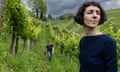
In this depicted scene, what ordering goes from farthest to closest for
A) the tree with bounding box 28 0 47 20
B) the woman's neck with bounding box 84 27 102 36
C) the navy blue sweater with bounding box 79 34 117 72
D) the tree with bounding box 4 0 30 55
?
1. the tree with bounding box 28 0 47 20
2. the tree with bounding box 4 0 30 55
3. the woman's neck with bounding box 84 27 102 36
4. the navy blue sweater with bounding box 79 34 117 72

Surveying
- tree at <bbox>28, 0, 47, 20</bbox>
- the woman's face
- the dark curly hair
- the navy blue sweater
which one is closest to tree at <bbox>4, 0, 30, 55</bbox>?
the dark curly hair

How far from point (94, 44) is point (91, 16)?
30 centimetres

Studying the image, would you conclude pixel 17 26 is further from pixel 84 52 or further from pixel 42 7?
pixel 42 7

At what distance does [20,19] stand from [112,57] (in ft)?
76.1

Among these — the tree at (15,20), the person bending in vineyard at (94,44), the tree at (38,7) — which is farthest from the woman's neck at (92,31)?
the tree at (38,7)

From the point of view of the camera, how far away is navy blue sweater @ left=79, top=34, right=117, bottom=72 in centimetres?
351

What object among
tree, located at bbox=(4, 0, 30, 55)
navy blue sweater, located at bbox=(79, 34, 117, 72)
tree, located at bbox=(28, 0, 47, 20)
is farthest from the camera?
tree, located at bbox=(28, 0, 47, 20)

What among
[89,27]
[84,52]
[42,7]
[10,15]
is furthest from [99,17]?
[42,7]

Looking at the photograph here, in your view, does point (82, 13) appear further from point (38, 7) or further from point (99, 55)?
point (38, 7)

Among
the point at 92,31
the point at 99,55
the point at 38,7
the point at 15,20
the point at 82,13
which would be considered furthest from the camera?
the point at 38,7

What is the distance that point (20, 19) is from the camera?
86.6 feet

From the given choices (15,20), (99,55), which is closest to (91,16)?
(99,55)

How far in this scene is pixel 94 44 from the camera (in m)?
3.62

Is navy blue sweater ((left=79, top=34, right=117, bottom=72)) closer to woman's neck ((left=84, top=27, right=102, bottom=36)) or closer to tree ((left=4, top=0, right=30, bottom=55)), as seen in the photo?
woman's neck ((left=84, top=27, right=102, bottom=36))
